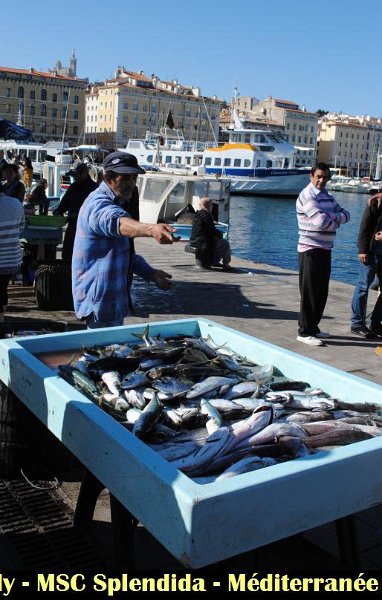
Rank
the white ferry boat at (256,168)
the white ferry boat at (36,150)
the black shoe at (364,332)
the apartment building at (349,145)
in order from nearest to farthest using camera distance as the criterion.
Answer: the black shoe at (364,332) < the white ferry boat at (36,150) < the white ferry boat at (256,168) < the apartment building at (349,145)

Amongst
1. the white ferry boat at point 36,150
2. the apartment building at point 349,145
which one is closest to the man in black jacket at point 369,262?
the white ferry boat at point 36,150

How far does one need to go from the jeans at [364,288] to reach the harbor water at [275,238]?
511 inches

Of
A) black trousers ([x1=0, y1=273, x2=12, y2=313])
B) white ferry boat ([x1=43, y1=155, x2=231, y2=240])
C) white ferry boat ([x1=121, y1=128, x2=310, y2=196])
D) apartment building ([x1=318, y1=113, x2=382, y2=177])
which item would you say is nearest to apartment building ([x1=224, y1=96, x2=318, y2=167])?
apartment building ([x1=318, y1=113, x2=382, y2=177])

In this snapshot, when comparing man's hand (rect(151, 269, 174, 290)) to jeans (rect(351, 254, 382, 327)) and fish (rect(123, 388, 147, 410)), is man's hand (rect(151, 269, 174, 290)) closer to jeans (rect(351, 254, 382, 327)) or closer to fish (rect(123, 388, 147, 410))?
fish (rect(123, 388, 147, 410))

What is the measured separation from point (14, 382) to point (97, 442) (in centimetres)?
109

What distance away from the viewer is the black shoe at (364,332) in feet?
26.1

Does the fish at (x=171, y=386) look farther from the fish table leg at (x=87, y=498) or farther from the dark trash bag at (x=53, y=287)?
the dark trash bag at (x=53, y=287)

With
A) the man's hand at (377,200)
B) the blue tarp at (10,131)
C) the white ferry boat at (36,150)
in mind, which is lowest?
the man's hand at (377,200)

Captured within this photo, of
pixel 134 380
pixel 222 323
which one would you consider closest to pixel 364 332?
pixel 222 323

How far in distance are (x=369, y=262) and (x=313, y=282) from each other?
0.95m

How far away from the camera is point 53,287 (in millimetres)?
8062

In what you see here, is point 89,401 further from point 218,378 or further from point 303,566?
point 303,566

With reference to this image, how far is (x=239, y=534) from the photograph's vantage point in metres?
2.05

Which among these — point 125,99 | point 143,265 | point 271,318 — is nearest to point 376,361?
point 271,318
